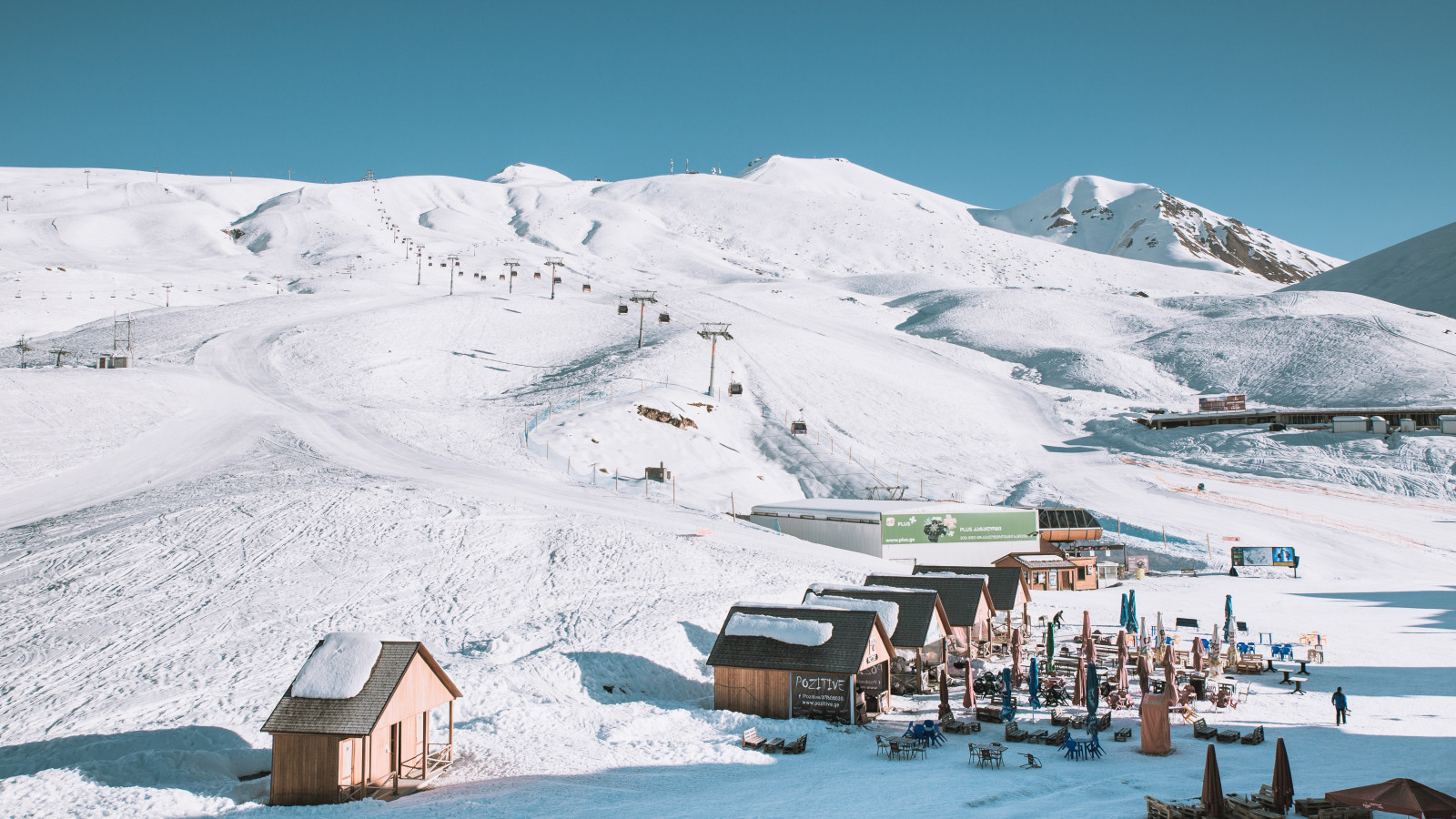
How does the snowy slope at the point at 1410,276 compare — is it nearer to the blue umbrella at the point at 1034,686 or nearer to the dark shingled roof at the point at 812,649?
the blue umbrella at the point at 1034,686

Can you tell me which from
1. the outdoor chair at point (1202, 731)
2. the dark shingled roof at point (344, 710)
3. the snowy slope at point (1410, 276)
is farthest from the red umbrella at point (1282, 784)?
the snowy slope at point (1410, 276)

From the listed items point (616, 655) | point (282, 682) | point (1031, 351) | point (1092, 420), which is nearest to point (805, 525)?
point (616, 655)

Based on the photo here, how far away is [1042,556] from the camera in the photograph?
46.8m

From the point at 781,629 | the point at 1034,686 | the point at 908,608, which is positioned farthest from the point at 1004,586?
the point at 781,629

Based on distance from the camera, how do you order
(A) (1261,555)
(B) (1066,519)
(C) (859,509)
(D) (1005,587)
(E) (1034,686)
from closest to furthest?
(E) (1034,686), (D) (1005,587), (C) (859,509), (A) (1261,555), (B) (1066,519)

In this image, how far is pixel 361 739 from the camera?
18156mm

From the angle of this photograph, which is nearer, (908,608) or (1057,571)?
(908,608)

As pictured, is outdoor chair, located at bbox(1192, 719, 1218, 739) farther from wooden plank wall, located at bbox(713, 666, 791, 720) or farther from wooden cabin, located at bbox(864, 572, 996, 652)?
wooden plank wall, located at bbox(713, 666, 791, 720)

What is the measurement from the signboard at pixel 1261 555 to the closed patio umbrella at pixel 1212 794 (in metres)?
36.3

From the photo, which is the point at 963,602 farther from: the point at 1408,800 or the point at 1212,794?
the point at 1408,800

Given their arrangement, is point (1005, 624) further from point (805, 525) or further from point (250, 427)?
point (250, 427)

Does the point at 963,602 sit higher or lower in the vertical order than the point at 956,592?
lower

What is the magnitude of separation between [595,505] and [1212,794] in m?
30.5

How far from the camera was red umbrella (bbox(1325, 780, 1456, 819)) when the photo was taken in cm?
1291
